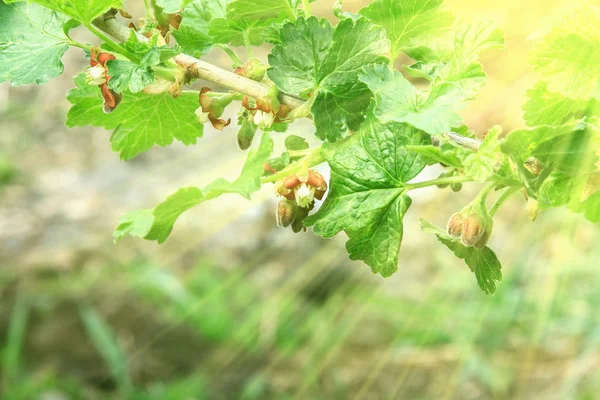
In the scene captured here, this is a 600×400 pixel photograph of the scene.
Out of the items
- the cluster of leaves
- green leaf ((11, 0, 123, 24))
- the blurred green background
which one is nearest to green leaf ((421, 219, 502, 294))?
the cluster of leaves

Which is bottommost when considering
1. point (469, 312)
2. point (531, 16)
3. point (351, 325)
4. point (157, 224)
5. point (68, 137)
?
point (68, 137)

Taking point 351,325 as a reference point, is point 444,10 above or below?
above

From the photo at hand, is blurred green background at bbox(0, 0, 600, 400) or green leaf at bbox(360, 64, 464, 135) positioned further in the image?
blurred green background at bbox(0, 0, 600, 400)

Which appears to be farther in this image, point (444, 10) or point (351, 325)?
point (351, 325)

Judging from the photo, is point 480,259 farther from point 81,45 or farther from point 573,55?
point 81,45

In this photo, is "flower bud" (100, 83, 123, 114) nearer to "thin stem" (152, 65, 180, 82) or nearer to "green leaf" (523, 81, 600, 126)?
"thin stem" (152, 65, 180, 82)

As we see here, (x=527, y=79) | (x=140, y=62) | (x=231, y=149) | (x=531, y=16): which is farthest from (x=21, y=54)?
(x=231, y=149)

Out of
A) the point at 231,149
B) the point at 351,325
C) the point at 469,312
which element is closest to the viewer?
the point at 469,312

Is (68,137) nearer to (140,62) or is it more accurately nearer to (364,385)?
(364,385)

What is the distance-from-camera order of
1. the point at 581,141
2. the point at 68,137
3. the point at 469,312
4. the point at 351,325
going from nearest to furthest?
the point at 581,141, the point at 469,312, the point at 351,325, the point at 68,137
